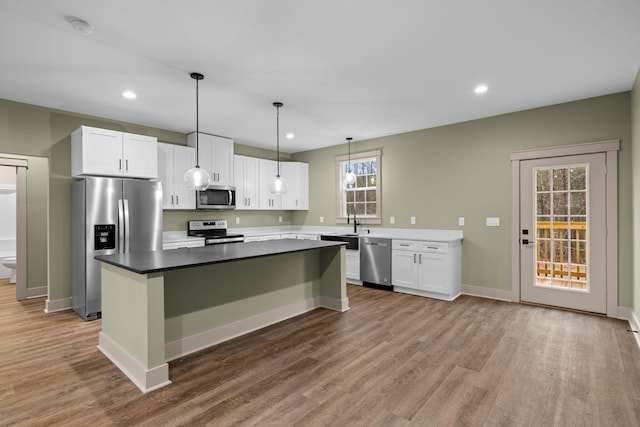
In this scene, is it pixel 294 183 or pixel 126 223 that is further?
pixel 294 183

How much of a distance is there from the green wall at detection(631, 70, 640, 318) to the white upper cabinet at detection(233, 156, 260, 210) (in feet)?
17.7

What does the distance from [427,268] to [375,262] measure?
86 cm

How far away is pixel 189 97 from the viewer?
153 inches

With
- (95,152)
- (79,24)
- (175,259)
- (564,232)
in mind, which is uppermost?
(79,24)

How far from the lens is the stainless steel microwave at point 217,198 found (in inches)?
213

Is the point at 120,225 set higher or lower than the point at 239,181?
lower

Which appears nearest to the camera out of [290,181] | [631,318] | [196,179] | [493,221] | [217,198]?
[196,179]

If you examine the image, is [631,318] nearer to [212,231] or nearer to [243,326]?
[243,326]

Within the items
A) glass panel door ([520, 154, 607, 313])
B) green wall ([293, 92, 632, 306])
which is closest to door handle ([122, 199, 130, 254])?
green wall ([293, 92, 632, 306])

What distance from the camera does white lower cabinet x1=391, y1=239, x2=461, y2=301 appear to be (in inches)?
183

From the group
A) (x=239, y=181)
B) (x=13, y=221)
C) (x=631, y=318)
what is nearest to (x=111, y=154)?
(x=239, y=181)

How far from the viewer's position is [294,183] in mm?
6875

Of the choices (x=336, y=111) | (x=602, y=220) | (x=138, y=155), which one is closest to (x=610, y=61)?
(x=602, y=220)

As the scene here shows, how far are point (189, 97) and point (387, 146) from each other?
3.34 meters
